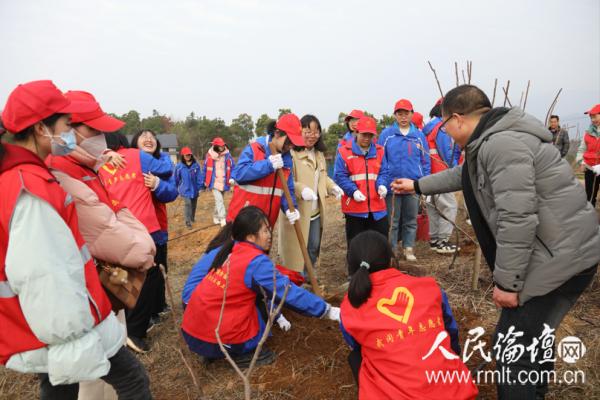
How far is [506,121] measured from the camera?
182cm

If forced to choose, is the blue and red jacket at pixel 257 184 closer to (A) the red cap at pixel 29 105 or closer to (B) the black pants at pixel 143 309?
(B) the black pants at pixel 143 309

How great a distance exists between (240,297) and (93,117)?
1421 millimetres

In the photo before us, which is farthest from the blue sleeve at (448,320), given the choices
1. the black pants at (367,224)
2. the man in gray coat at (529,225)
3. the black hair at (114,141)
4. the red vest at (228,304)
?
the black hair at (114,141)

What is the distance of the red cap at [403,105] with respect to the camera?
510 cm

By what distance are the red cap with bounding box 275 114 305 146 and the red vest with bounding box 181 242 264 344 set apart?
134 centimetres

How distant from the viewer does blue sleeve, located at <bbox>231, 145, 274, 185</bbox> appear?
12.0 feet

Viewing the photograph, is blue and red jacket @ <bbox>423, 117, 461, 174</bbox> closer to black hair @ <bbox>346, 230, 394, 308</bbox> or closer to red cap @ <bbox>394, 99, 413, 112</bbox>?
red cap @ <bbox>394, 99, 413, 112</bbox>

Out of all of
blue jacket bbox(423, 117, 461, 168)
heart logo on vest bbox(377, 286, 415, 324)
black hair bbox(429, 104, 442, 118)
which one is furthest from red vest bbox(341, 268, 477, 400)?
black hair bbox(429, 104, 442, 118)

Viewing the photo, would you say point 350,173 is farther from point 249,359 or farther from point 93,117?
point 93,117

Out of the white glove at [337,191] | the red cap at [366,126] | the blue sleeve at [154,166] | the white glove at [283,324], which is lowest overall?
the white glove at [283,324]

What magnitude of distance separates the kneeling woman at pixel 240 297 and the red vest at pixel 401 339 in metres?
→ 0.57

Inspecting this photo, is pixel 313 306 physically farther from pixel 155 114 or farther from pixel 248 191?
pixel 155 114

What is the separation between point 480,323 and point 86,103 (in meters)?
3.17

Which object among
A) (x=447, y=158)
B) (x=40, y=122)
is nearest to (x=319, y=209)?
(x=447, y=158)
